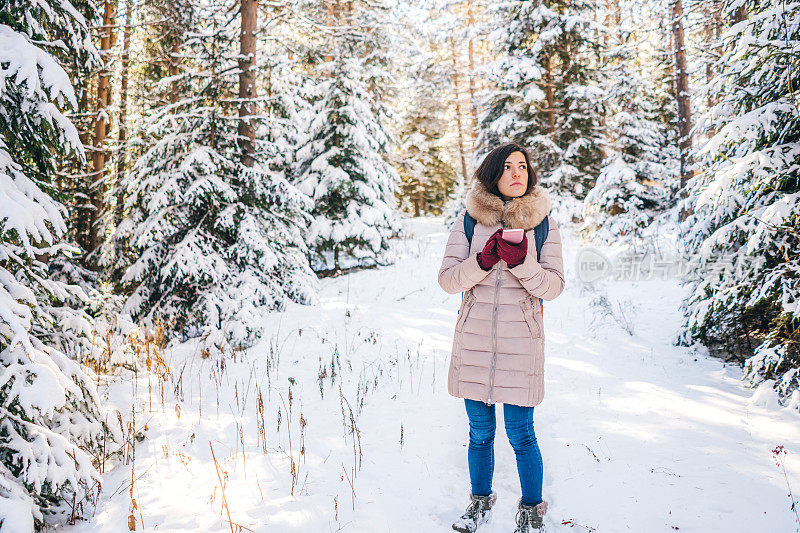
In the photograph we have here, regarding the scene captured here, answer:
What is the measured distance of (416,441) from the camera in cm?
432

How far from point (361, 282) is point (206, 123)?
5.12m

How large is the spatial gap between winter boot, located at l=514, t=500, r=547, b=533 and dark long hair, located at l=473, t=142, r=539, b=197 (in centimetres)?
220

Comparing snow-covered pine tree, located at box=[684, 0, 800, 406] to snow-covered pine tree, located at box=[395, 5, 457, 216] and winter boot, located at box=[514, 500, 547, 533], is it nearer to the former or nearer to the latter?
winter boot, located at box=[514, 500, 547, 533]

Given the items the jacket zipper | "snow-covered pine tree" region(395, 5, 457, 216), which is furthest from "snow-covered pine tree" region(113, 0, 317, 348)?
"snow-covered pine tree" region(395, 5, 457, 216)

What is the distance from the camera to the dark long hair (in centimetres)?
305

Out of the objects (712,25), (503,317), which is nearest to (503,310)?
(503,317)

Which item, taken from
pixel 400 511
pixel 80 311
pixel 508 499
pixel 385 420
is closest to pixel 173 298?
pixel 80 311

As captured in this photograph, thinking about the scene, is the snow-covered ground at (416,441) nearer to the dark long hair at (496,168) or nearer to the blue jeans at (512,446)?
the blue jeans at (512,446)

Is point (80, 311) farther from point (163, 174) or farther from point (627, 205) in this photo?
point (627, 205)

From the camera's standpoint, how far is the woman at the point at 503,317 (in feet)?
9.36

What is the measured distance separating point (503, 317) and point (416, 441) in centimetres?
205

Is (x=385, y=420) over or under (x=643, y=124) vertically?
under

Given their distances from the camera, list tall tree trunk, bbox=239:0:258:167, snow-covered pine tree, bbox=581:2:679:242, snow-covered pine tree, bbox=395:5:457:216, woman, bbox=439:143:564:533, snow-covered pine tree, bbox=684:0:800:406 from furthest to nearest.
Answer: snow-covered pine tree, bbox=395:5:457:216 → snow-covered pine tree, bbox=581:2:679:242 → tall tree trunk, bbox=239:0:258:167 → snow-covered pine tree, bbox=684:0:800:406 → woman, bbox=439:143:564:533

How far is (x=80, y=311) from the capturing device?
3883 mm
